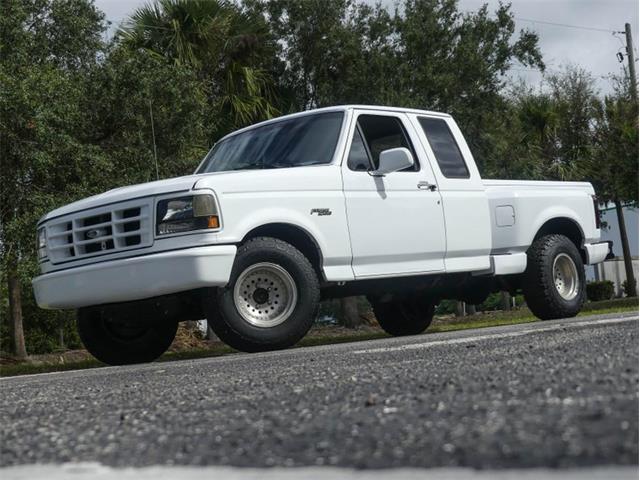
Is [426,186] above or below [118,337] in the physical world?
above

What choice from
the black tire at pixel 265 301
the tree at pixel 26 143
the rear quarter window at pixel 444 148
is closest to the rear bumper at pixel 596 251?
the rear quarter window at pixel 444 148

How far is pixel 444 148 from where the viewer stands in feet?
29.1

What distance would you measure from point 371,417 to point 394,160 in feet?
17.4

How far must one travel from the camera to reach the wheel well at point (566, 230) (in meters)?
9.60

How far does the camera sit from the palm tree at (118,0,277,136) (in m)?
21.9

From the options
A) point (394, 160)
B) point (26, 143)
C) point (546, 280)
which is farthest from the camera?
point (26, 143)

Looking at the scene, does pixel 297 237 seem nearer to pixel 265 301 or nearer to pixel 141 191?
pixel 265 301

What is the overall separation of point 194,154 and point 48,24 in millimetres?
4956

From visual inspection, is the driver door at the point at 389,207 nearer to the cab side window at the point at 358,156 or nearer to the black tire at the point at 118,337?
the cab side window at the point at 358,156

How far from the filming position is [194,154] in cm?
1948

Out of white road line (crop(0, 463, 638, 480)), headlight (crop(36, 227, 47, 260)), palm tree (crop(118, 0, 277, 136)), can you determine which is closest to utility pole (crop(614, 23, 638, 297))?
palm tree (crop(118, 0, 277, 136))

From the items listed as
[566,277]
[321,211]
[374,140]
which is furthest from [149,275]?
[566,277]

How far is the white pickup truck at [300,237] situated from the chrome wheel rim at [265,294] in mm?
11

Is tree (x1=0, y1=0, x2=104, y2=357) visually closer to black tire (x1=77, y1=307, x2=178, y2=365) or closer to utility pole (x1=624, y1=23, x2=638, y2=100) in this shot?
black tire (x1=77, y1=307, x2=178, y2=365)
